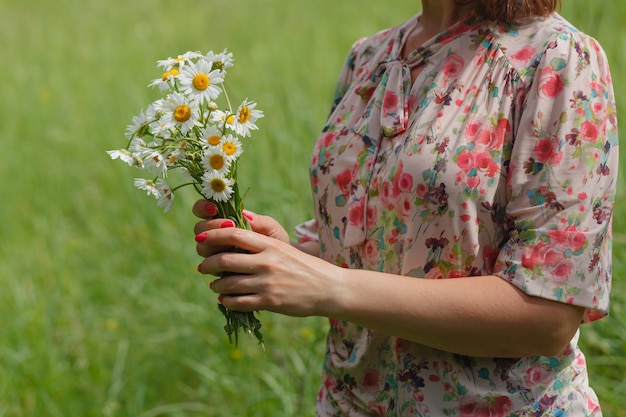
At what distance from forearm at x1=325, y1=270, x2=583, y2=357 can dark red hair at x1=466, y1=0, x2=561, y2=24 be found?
1.40 feet

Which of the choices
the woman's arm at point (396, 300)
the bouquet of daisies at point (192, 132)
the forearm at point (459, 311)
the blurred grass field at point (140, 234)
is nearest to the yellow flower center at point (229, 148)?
the bouquet of daisies at point (192, 132)

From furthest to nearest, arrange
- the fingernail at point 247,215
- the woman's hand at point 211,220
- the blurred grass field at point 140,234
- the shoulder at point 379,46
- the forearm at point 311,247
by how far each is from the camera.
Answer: the blurred grass field at point 140,234 < the forearm at point 311,247 < the shoulder at point 379,46 < the fingernail at point 247,215 < the woman's hand at point 211,220

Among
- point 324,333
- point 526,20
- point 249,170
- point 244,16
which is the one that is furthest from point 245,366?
point 244,16

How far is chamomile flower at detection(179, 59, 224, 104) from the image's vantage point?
130 centimetres

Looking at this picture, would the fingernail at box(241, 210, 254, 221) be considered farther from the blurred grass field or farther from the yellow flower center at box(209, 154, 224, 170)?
the blurred grass field

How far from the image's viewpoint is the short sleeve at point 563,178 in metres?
1.25

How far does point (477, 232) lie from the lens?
1334 mm

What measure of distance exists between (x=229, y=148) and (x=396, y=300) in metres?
0.35

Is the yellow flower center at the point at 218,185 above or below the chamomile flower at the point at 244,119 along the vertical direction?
below

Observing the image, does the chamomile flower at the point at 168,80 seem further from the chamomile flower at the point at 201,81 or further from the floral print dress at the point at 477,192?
the floral print dress at the point at 477,192

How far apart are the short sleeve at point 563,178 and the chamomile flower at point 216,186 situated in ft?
1.43

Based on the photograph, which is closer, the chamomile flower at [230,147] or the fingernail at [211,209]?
the chamomile flower at [230,147]

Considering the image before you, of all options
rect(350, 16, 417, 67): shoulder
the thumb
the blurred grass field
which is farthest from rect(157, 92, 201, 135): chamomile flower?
the blurred grass field

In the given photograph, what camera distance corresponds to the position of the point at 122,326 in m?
3.24
